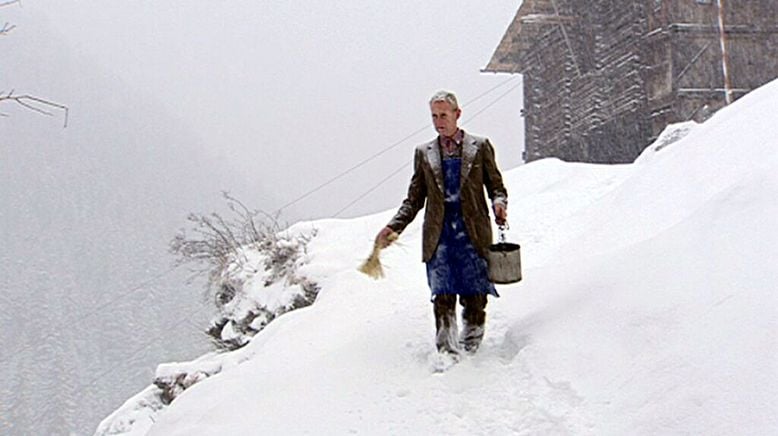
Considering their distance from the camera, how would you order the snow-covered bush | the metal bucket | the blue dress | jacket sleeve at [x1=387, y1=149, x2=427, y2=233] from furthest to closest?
1. the snow-covered bush
2. jacket sleeve at [x1=387, y1=149, x2=427, y2=233]
3. the blue dress
4. the metal bucket

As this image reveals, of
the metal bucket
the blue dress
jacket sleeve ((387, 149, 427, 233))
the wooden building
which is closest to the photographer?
the metal bucket

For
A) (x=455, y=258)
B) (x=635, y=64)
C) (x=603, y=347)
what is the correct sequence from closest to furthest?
(x=603, y=347) → (x=455, y=258) → (x=635, y=64)

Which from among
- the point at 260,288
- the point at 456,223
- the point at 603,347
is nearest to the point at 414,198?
the point at 456,223

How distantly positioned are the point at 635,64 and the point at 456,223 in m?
13.4

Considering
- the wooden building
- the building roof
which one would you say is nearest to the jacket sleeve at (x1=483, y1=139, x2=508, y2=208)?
the wooden building

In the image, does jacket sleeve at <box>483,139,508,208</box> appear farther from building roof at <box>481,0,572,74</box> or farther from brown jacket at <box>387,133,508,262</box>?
building roof at <box>481,0,572,74</box>

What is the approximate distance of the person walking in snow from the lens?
449cm

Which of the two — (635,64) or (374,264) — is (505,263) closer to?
(374,264)

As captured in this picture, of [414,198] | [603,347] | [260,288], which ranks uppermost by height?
[414,198]

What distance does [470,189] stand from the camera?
4.56 meters

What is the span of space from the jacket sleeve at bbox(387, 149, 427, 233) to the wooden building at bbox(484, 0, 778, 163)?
1193 cm

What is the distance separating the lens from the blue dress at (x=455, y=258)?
14.7ft

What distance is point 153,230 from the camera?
76.5 meters

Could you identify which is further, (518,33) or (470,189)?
(518,33)
